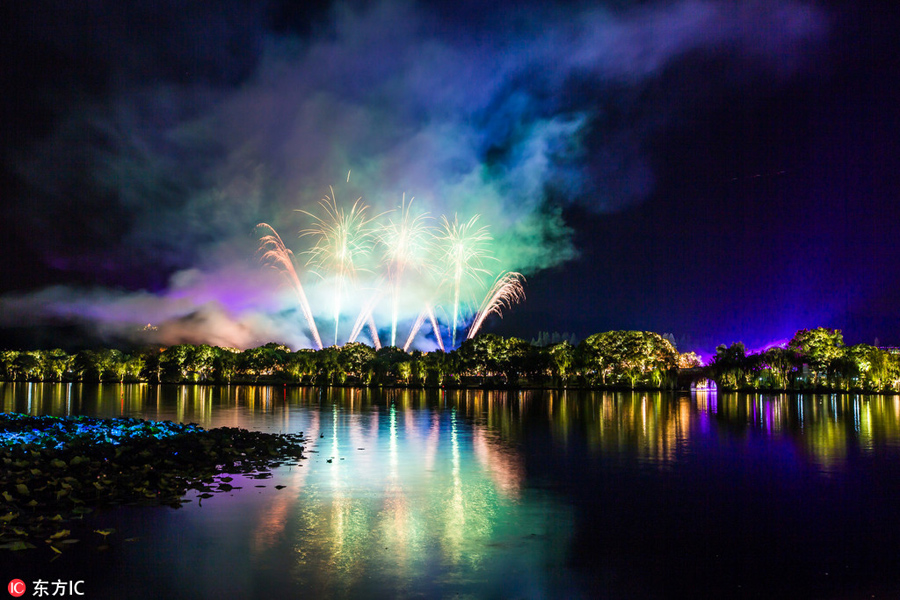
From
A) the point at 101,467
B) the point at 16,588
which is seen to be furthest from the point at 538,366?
the point at 16,588

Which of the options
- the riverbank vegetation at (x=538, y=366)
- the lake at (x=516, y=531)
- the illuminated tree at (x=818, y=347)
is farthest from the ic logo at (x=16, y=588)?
the illuminated tree at (x=818, y=347)

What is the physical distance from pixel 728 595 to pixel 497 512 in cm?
648

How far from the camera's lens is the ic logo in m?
10.4

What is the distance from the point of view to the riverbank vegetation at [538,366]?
110 m

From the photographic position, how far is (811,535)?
47.4ft

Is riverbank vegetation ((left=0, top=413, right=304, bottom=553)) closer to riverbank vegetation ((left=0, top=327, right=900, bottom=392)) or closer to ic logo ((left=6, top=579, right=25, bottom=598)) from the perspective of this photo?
ic logo ((left=6, top=579, right=25, bottom=598))

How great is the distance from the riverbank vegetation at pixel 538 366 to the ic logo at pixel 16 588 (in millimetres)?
109595

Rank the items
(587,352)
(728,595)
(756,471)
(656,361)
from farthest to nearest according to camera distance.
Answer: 1. (587,352)
2. (656,361)
3. (756,471)
4. (728,595)

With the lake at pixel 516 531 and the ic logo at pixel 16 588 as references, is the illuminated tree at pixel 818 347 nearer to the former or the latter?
the lake at pixel 516 531

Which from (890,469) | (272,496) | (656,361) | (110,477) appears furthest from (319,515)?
(656,361)

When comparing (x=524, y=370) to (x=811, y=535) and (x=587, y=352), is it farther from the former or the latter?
(x=811, y=535)

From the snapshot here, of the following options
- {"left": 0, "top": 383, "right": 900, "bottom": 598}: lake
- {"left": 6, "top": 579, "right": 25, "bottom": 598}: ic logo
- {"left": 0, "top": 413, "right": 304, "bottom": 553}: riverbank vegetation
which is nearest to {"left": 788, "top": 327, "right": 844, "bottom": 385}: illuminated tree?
{"left": 0, "top": 383, "right": 900, "bottom": 598}: lake

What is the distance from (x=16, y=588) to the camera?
1059 centimetres

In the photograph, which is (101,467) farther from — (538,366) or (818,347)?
(818,347)
